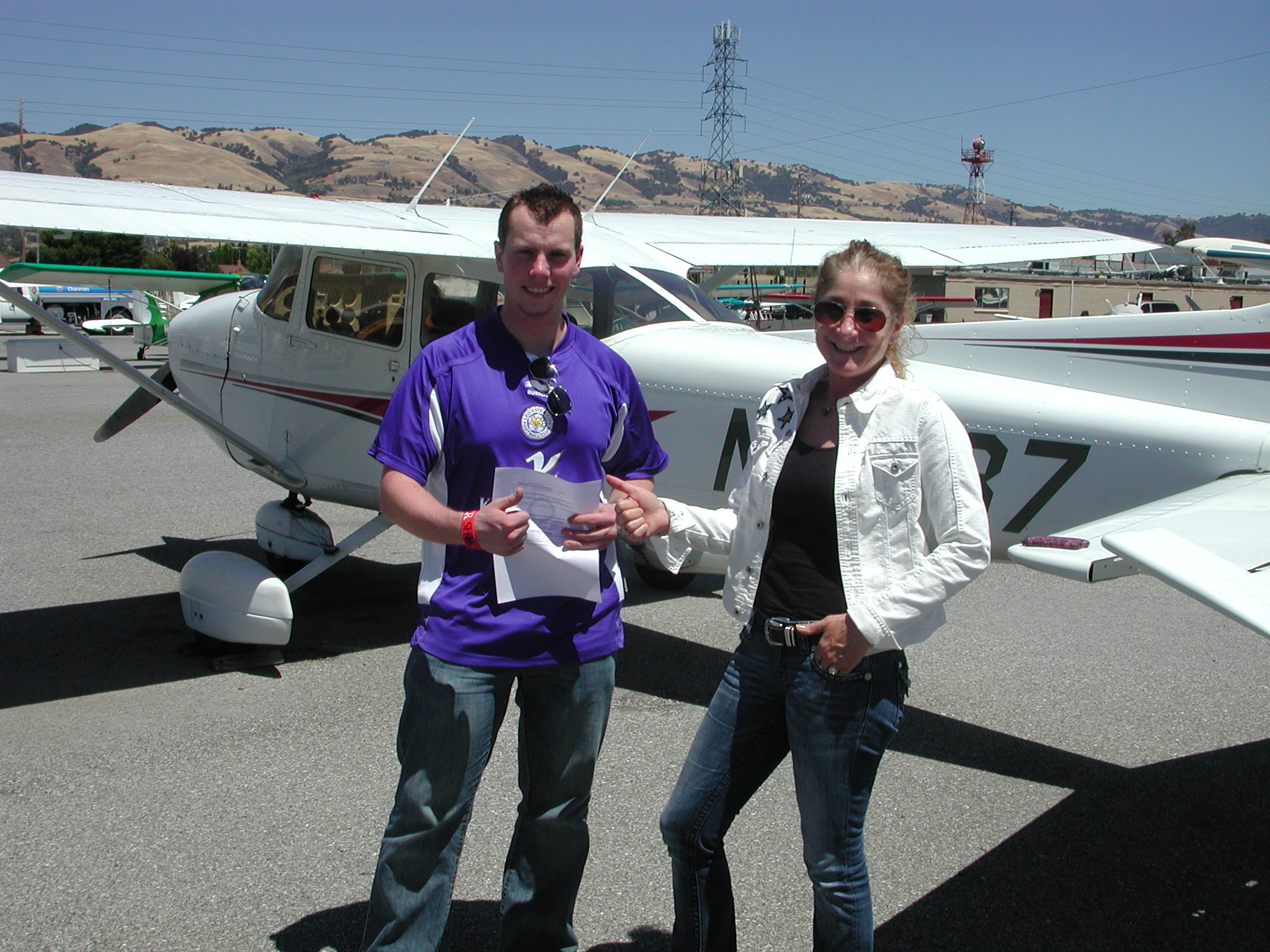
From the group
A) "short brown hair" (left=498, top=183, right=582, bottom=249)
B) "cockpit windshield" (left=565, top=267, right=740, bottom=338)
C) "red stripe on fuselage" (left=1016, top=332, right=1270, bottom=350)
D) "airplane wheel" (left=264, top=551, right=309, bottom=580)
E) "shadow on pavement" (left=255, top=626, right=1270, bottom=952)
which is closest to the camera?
"short brown hair" (left=498, top=183, right=582, bottom=249)

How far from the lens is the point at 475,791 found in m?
2.25

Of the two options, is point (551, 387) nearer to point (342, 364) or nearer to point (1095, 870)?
point (1095, 870)

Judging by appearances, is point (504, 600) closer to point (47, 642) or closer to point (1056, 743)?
point (1056, 743)

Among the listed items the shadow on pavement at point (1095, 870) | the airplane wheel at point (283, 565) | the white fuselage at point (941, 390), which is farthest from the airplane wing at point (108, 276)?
the shadow on pavement at point (1095, 870)

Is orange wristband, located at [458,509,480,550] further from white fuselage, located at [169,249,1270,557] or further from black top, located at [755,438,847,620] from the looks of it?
white fuselage, located at [169,249,1270,557]

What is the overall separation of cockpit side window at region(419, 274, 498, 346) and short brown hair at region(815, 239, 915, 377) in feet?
11.1

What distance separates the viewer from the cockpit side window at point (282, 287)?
585cm

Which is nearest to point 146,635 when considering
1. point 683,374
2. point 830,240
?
point 683,374

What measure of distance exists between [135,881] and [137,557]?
14.6 feet

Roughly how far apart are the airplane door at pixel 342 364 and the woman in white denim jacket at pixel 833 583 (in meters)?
3.46

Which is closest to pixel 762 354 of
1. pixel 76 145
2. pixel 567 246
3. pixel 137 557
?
pixel 567 246

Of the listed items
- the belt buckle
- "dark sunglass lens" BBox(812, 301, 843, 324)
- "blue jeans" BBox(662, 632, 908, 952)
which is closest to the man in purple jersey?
"blue jeans" BBox(662, 632, 908, 952)

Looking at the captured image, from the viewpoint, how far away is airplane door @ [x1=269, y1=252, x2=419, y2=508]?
548cm

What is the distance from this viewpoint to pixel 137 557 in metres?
7.09
